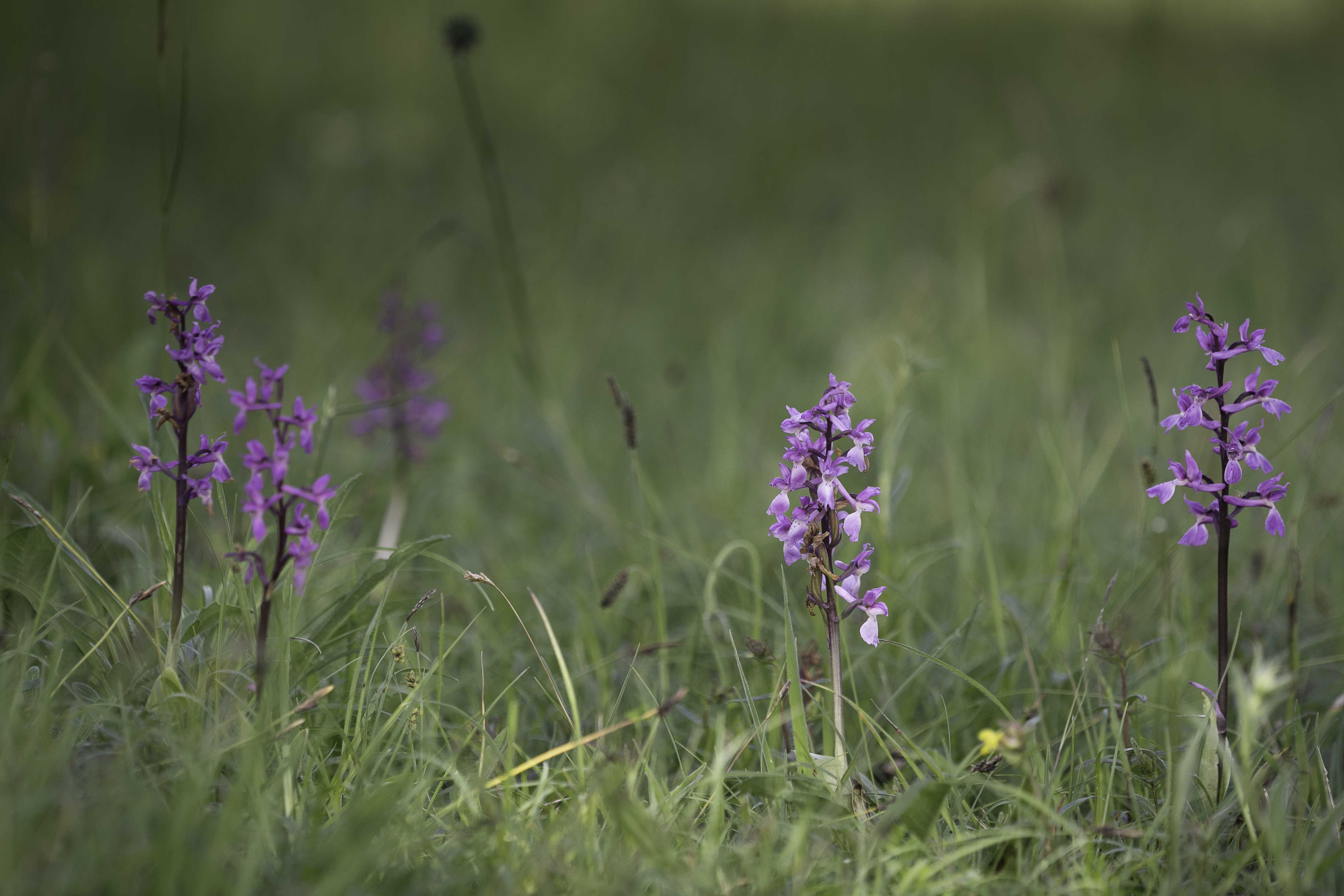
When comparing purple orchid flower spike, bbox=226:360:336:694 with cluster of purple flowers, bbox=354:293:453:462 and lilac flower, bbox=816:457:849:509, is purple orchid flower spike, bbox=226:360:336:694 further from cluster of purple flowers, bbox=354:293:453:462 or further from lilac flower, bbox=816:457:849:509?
cluster of purple flowers, bbox=354:293:453:462

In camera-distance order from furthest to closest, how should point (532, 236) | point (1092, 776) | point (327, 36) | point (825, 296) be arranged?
point (327, 36) → point (532, 236) → point (825, 296) → point (1092, 776)

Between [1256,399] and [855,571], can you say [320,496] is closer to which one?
[855,571]

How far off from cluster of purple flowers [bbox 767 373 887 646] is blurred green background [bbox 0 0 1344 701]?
643 millimetres

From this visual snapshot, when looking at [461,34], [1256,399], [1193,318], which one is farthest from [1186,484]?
[461,34]

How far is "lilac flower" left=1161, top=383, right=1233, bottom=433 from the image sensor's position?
146 cm

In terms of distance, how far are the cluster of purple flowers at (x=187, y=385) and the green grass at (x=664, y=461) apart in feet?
0.71

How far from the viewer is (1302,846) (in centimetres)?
141

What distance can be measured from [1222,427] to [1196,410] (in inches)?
3.9

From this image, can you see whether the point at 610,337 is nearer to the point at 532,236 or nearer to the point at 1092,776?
the point at 532,236

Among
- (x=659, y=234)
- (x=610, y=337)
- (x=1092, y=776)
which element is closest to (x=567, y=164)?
(x=659, y=234)

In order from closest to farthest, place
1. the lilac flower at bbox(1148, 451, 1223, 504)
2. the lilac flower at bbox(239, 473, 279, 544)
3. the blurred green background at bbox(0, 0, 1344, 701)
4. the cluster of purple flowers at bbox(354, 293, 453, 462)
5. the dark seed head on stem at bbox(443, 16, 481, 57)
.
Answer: the lilac flower at bbox(239, 473, 279, 544)
the lilac flower at bbox(1148, 451, 1223, 504)
the blurred green background at bbox(0, 0, 1344, 701)
the dark seed head on stem at bbox(443, 16, 481, 57)
the cluster of purple flowers at bbox(354, 293, 453, 462)

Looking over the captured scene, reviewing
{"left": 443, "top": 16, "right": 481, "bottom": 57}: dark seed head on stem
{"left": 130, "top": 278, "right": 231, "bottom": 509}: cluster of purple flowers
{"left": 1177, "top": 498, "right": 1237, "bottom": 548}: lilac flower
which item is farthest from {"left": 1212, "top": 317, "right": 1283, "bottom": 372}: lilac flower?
{"left": 443, "top": 16, "right": 481, "bottom": 57}: dark seed head on stem

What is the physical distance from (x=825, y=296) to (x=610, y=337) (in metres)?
1.41

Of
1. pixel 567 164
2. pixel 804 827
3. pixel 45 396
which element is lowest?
pixel 804 827
